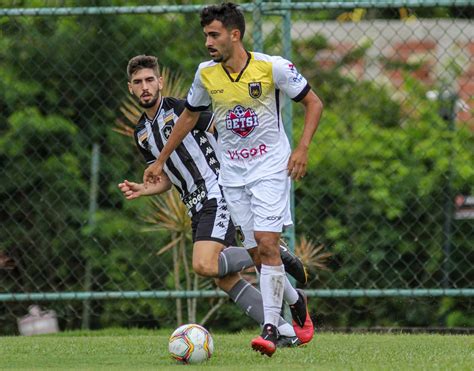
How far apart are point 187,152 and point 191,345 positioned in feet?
4.95

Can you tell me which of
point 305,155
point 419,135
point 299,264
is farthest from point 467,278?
point 305,155

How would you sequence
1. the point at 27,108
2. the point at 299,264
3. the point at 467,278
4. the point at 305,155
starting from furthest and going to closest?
1. the point at 27,108
2. the point at 467,278
3. the point at 299,264
4. the point at 305,155

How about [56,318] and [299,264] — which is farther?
[56,318]

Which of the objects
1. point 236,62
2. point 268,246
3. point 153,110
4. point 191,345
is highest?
point 236,62

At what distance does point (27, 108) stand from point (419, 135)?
2883 millimetres

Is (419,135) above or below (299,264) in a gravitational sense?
above

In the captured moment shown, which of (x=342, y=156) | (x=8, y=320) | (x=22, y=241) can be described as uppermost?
(x=342, y=156)

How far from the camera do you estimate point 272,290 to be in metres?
6.24

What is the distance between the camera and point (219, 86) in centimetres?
629

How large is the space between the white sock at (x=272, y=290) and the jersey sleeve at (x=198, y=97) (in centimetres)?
96

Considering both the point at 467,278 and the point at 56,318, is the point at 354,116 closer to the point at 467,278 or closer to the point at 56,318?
the point at 467,278

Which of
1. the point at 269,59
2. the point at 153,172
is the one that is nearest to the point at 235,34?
the point at 269,59

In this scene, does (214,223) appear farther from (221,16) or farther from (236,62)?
(221,16)

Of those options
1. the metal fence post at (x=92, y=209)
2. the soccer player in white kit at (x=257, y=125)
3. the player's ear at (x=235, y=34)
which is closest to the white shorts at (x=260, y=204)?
the soccer player in white kit at (x=257, y=125)
